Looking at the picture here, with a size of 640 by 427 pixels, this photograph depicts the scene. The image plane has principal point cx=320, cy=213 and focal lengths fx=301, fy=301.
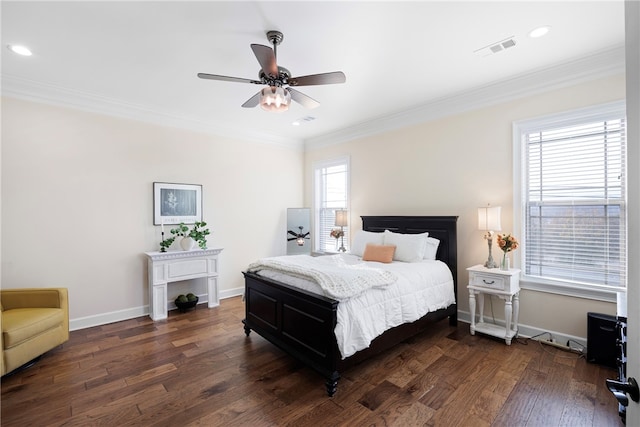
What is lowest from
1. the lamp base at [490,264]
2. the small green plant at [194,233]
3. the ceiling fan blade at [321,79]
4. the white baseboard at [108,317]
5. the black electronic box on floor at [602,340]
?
the white baseboard at [108,317]

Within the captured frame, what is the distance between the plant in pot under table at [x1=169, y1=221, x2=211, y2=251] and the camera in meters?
4.34

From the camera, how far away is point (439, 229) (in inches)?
155

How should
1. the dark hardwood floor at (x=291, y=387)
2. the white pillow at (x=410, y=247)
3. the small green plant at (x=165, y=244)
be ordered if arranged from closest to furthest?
the dark hardwood floor at (x=291, y=387) < the white pillow at (x=410, y=247) < the small green plant at (x=165, y=244)

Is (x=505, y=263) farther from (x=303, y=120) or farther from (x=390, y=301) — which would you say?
(x=303, y=120)

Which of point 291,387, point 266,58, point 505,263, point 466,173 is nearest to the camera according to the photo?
point 266,58

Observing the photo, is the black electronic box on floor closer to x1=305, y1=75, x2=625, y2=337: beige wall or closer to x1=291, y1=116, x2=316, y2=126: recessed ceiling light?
x1=305, y1=75, x2=625, y2=337: beige wall

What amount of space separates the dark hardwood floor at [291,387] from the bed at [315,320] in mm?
186

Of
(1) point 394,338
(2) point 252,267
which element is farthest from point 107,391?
(1) point 394,338

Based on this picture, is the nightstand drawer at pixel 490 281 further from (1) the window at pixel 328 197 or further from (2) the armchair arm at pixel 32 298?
(2) the armchair arm at pixel 32 298

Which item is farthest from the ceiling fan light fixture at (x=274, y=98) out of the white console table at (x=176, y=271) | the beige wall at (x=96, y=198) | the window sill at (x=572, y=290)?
the window sill at (x=572, y=290)

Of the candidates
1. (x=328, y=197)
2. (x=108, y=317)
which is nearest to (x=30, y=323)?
(x=108, y=317)

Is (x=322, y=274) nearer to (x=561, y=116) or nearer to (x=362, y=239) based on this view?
(x=362, y=239)

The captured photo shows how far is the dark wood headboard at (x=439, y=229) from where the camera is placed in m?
3.81

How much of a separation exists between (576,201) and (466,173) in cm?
114
